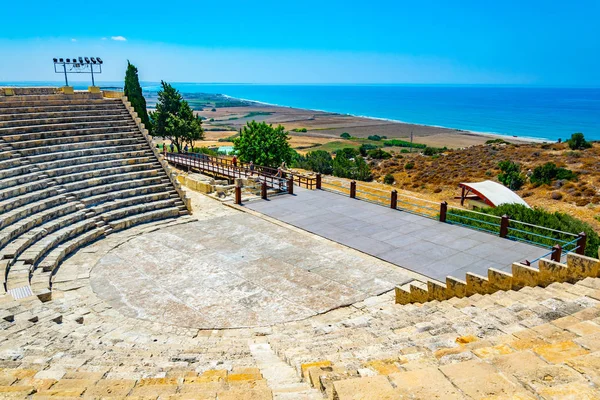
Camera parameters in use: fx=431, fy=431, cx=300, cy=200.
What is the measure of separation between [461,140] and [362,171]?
5917 cm

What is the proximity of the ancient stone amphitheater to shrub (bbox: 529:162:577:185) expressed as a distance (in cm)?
2688

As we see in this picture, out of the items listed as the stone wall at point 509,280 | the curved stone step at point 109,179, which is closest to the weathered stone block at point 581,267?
the stone wall at point 509,280

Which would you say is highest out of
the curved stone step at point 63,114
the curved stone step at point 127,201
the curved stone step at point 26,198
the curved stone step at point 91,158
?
the curved stone step at point 63,114

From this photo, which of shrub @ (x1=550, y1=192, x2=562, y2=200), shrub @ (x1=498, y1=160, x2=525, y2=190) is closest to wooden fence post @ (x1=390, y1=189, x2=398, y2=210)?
shrub @ (x1=550, y1=192, x2=562, y2=200)

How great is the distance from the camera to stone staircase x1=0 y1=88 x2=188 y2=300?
13500 millimetres

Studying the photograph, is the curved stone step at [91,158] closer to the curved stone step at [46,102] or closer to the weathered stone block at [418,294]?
the curved stone step at [46,102]

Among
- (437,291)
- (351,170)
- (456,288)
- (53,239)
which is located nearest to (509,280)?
(456,288)

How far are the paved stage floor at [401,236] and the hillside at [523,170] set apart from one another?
13901 millimetres

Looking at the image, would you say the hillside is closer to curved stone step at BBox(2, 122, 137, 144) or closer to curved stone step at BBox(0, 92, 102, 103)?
curved stone step at BBox(2, 122, 137, 144)

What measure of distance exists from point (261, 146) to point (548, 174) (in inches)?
937

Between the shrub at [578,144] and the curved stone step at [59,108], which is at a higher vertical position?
the curved stone step at [59,108]

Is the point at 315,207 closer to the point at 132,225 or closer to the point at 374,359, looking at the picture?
the point at 132,225

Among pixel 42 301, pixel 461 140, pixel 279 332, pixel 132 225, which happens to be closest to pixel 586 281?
pixel 279 332

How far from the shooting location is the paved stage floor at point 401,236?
43.1ft
